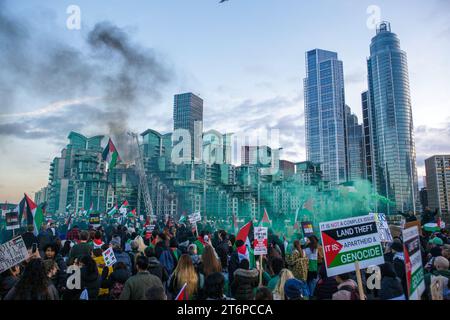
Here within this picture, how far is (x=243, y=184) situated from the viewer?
14512 cm

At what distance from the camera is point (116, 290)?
5.86 meters

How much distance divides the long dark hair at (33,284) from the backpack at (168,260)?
376 centimetres

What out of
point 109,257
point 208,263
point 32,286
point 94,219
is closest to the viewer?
point 32,286

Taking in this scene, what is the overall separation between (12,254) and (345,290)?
5.92 m

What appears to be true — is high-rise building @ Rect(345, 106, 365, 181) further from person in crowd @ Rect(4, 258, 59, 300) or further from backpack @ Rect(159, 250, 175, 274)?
person in crowd @ Rect(4, 258, 59, 300)

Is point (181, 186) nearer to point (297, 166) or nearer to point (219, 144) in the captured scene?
point (219, 144)

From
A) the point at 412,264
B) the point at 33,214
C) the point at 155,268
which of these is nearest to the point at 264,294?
the point at 412,264

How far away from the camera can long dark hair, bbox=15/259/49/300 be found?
475 centimetres

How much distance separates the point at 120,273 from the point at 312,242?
16.5 feet

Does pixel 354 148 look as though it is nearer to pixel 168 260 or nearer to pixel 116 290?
pixel 168 260

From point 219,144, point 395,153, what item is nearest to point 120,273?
point 219,144

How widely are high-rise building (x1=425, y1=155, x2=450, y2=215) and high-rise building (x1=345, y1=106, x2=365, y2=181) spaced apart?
3300 cm

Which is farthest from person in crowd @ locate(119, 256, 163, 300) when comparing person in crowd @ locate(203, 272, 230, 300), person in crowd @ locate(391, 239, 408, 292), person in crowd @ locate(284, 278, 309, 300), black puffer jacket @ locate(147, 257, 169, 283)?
person in crowd @ locate(391, 239, 408, 292)
